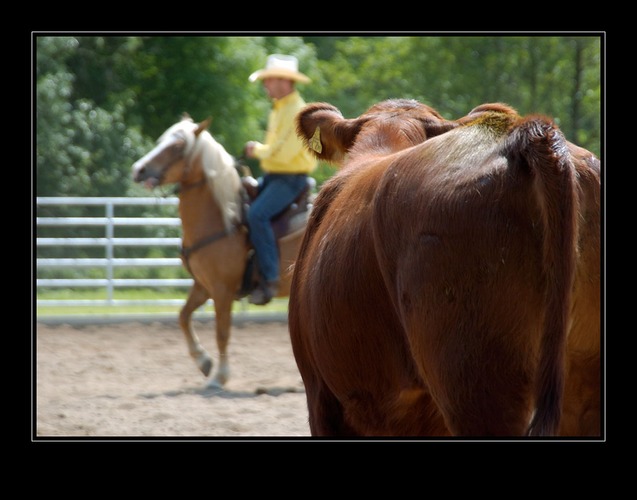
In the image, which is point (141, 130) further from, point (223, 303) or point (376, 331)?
point (376, 331)

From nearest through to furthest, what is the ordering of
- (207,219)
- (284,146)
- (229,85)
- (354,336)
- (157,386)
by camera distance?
(354,336)
(157,386)
(284,146)
(207,219)
(229,85)

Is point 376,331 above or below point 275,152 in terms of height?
below

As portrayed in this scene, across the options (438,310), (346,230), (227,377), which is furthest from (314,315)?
(227,377)

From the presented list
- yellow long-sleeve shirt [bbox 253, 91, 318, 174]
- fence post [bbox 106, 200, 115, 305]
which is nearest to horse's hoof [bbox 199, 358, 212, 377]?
yellow long-sleeve shirt [bbox 253, 91, 318, 174]

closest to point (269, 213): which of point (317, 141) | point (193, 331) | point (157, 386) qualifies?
point (193, 331)

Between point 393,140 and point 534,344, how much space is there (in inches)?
61.0

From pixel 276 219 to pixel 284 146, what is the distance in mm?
713

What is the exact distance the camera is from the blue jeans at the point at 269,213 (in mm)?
8414

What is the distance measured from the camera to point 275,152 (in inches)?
329

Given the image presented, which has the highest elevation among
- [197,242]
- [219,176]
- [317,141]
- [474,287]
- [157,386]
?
[219,176]

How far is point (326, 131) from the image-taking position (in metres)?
4.13

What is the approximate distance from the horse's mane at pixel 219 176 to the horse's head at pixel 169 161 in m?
0.06

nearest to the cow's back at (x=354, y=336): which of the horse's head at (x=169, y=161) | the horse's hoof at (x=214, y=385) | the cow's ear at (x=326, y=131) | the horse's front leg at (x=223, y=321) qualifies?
the cow's ear at (x=326, y=131)

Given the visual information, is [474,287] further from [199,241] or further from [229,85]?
[229,85]
